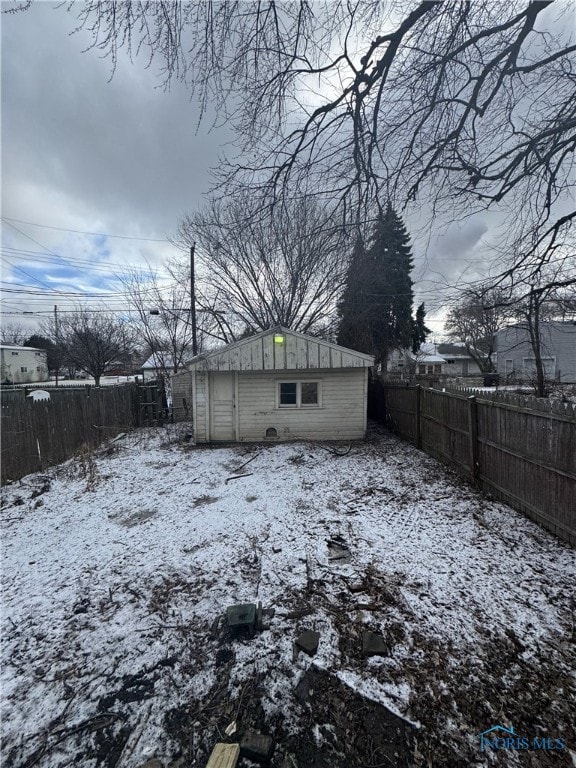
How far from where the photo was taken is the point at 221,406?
923 cm

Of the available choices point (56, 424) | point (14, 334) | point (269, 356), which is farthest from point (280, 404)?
point (14, 334)

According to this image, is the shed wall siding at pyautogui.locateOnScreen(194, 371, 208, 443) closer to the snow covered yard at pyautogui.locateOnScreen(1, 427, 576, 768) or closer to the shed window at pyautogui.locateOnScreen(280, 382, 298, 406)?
the shed window at pyautogui.locateOnScreen(280, 382, 298, 406)

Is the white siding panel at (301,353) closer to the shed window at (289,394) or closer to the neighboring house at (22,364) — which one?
the shed window at (289,394)

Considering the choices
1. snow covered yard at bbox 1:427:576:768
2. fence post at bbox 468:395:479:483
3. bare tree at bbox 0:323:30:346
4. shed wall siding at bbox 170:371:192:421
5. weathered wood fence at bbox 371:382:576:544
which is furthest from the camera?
bare tree at bbox 0:323:30:346

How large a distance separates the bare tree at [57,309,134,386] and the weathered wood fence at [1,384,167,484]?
8.42 metres

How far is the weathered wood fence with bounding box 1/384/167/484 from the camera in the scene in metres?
6.03

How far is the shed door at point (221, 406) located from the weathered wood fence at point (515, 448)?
5.28 metres

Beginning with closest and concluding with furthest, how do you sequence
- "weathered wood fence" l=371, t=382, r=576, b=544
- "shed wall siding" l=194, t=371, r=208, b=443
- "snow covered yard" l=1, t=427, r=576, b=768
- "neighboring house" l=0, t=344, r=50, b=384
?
"snow covered yard" l=1, t=427, r=576, b=768 < "weathered wood fence" l=371, t=382, r=576, b=544 < "shed wall siding" l=194, t=371, r=208, b=443 < "neighboring house" l=0, t=344, r=50, b=384

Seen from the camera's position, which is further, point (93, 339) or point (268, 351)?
point (93, 339)

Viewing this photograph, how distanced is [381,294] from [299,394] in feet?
14.5

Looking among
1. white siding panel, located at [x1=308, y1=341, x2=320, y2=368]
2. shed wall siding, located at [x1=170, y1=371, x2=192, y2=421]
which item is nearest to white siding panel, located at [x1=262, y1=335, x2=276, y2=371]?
white siding panel, located at [x1=308, y1=341, x2=320, y2=368]

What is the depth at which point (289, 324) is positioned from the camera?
1464cm

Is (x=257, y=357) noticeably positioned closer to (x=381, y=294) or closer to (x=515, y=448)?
(x=381, y=294)

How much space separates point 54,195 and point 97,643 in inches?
364
